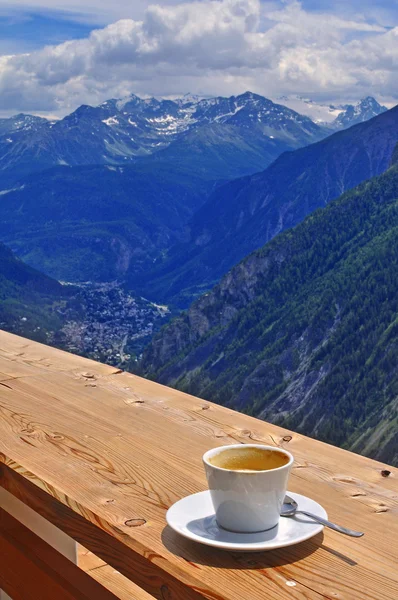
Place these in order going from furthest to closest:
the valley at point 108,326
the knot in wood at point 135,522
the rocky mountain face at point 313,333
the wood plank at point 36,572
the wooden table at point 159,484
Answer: the valley at point 108,326, the rocky mountain face at point 313,333, the wood plank at point 36,572, the knot in wood at point 135,522, the wooden table at point 159,484

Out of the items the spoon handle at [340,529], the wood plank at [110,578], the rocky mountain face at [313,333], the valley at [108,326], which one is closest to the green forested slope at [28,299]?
the valley at [108,326]

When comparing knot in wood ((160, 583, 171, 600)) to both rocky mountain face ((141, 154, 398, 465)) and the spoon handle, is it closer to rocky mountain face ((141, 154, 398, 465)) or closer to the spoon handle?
the spoon handle

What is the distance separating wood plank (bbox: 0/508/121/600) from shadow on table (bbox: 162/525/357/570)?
379mm

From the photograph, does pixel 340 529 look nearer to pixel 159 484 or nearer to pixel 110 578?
pixel 159 484

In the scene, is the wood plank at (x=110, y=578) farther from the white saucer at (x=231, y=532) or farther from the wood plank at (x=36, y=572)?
the white saucer at (x=231, y=532)

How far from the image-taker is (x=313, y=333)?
229ft

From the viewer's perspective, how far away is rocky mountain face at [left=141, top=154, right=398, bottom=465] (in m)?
57.9

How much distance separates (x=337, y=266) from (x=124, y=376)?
80.1m

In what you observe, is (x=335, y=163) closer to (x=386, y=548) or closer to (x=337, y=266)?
(x=337, y=266)

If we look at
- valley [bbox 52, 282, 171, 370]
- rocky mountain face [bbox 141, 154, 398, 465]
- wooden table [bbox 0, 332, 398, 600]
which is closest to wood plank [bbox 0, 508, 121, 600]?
wooden table [bbox 0, 332, 398, 600]

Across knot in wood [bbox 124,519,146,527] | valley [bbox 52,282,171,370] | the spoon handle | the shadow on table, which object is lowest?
valley [bbox 52,282,171,370]

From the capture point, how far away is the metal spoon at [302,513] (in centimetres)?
105

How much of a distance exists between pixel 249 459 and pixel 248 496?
0.11 m

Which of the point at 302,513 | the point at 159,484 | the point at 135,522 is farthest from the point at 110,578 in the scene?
the point at 302,513
